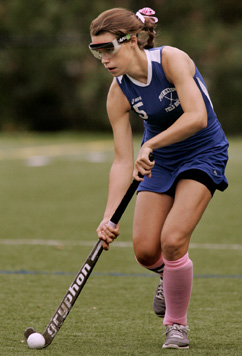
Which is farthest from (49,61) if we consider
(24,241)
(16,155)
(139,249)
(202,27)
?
(139,249)

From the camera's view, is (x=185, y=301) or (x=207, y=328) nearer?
(x=185, y=301)

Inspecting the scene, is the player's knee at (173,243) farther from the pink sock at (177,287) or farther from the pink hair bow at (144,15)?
the pink hair bow at (144,15)

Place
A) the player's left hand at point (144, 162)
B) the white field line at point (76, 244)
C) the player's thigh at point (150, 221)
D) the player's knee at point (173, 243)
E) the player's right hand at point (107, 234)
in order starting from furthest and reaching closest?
the white field line at point (76, 244)
the player's thigh at point (150, 221)
the player's right hand at point (107, 234)
the player's knee at point (173, 243)
the player's left hand at point (144, 162)

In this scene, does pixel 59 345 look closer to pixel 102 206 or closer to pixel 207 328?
pixel 207 328

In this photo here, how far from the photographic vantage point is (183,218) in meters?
4.07

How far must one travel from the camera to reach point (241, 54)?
111 ft

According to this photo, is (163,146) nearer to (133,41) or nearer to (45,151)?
(133,41)

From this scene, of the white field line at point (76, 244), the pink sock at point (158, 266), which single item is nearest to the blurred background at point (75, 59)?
the white field line at point (76, 244)

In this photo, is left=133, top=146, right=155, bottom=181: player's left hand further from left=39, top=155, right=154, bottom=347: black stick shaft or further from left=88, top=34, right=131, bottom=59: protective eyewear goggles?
left=88, top=34, right=131, bottom=59: protective eyewear goggles

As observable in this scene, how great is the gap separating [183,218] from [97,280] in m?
1.97

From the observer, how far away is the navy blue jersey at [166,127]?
4.19 meters

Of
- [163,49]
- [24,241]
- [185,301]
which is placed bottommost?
[24,241]

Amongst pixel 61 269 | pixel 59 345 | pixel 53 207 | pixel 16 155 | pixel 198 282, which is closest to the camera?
pixel 59 345

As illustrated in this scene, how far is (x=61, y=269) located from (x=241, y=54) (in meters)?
28.8
